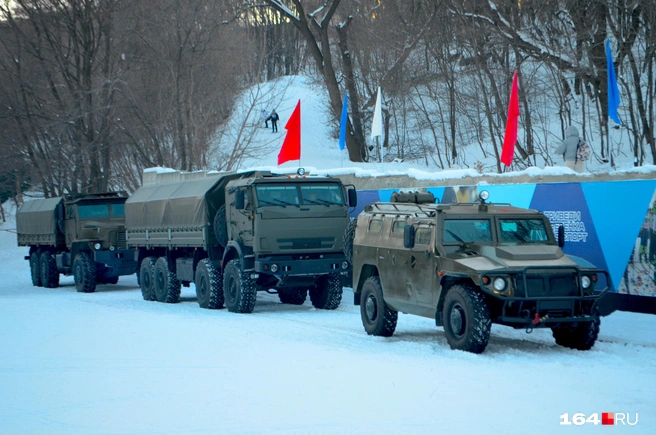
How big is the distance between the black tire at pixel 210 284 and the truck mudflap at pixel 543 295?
8.54 meters

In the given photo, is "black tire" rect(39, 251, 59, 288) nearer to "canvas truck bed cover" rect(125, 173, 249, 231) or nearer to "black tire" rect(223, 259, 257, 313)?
"canvas truck bed cover" rect(125, 173, 249, 231)

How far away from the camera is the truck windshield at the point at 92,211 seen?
84.9 ft

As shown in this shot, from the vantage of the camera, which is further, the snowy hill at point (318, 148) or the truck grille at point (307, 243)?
the snowy hill at point (318, 148)

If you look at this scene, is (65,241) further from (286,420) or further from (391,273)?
(286,420)

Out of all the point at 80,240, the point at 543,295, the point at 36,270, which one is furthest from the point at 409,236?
the point at 36,270

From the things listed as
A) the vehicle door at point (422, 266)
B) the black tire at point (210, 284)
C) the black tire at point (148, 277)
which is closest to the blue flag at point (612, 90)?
the black tire at point (210, 284)

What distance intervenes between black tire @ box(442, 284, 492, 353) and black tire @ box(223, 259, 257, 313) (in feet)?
21.1

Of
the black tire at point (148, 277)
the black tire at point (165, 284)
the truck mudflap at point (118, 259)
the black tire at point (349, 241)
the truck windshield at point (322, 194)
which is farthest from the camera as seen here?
the truck mudflap at point (118, 259)

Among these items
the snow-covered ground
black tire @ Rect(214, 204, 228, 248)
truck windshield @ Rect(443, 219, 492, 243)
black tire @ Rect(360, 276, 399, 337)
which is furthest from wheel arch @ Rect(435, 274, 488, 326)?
black tire @ Rect(214, 204, 228, 248)

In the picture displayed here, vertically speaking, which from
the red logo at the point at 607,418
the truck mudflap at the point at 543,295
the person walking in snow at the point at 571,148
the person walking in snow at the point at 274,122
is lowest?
the red logo at the point at 607,418

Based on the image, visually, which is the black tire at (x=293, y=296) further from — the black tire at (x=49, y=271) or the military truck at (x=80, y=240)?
the black tire at (x=49, y=271)

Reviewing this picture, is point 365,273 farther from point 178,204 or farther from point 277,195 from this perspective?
point 178,204

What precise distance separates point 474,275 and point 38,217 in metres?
21.2

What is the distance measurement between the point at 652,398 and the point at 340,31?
37.9m
